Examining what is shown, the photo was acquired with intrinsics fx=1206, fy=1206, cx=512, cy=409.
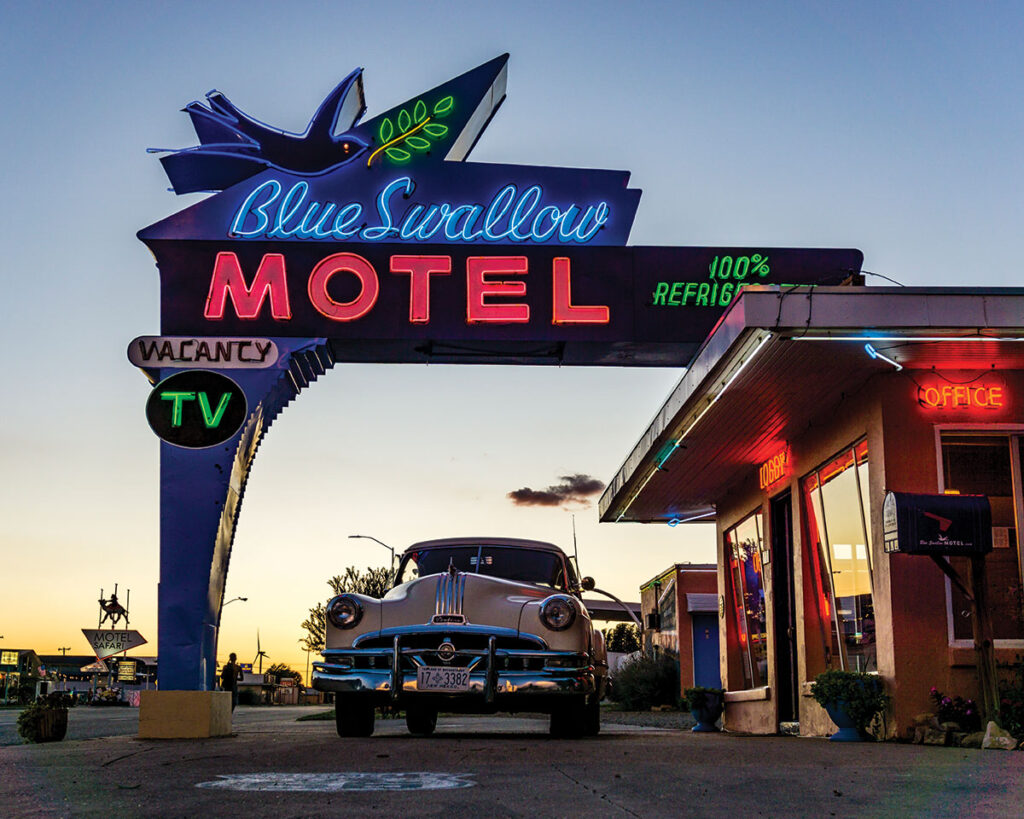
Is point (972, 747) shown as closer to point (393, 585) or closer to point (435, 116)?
point (393, 585)

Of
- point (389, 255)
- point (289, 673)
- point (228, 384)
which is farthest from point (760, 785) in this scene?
point (289, 673)

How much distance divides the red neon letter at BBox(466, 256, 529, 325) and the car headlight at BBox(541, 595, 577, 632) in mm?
5508

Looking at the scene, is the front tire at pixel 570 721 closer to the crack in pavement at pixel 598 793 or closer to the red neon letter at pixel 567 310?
the crack in pavement at pixel 598 793

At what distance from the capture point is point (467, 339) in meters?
15.5

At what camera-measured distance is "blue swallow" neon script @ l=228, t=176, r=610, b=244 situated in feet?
53.6

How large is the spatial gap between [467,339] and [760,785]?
398 inches

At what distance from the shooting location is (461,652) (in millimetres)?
10508

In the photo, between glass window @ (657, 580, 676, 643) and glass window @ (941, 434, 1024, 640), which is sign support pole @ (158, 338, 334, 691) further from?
glass window @ (657, 580, 676, 643)

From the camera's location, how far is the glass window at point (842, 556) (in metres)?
12.1

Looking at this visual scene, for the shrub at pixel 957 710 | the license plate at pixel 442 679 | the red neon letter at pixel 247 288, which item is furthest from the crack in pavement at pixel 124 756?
the red neon letter at pixel 247 288

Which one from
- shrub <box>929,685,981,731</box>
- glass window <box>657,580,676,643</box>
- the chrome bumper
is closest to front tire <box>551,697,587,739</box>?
the chrome bumper

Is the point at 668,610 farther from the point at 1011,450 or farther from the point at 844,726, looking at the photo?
the point at 1011,450

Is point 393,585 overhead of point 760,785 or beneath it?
overhead

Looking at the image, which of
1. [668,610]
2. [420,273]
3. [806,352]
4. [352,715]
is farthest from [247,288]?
[668,610]
